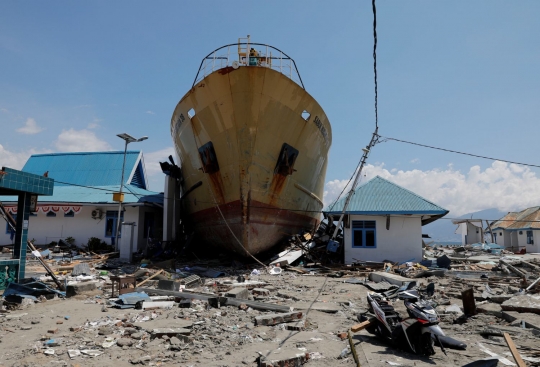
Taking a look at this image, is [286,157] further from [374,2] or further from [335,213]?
[374,2]

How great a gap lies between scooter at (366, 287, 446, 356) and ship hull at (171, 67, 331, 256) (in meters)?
7.33

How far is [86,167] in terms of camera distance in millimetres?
23094

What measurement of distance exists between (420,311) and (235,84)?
9156mm

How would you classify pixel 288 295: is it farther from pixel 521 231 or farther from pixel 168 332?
pixel 521 231

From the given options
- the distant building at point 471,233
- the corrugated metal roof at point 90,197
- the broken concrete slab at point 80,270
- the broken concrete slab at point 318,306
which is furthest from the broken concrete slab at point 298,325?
the distant building at point 471,233

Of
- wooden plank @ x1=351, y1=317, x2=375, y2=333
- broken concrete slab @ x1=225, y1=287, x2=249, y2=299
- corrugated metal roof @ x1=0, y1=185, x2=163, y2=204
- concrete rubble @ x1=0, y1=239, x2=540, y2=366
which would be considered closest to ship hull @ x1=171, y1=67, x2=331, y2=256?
concrete rubble @ x1=0, y1=239, x2=540, y2=366

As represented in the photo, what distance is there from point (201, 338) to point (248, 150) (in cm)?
744

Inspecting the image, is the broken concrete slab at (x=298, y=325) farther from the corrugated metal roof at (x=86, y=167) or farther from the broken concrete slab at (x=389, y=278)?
the corrugated metal roof at (x=86, y=167)

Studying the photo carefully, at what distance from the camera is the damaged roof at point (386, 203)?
45.2ft

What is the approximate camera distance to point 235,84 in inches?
456

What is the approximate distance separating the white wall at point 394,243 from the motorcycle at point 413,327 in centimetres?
932

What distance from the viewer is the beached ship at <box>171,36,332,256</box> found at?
456 inches

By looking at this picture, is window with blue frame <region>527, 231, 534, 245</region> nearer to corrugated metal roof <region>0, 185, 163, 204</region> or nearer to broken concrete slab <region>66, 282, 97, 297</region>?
corrugated metal roof <region>0, 185, 163, 204</region>

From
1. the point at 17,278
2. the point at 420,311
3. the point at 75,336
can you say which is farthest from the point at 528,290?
the point at 17,278
